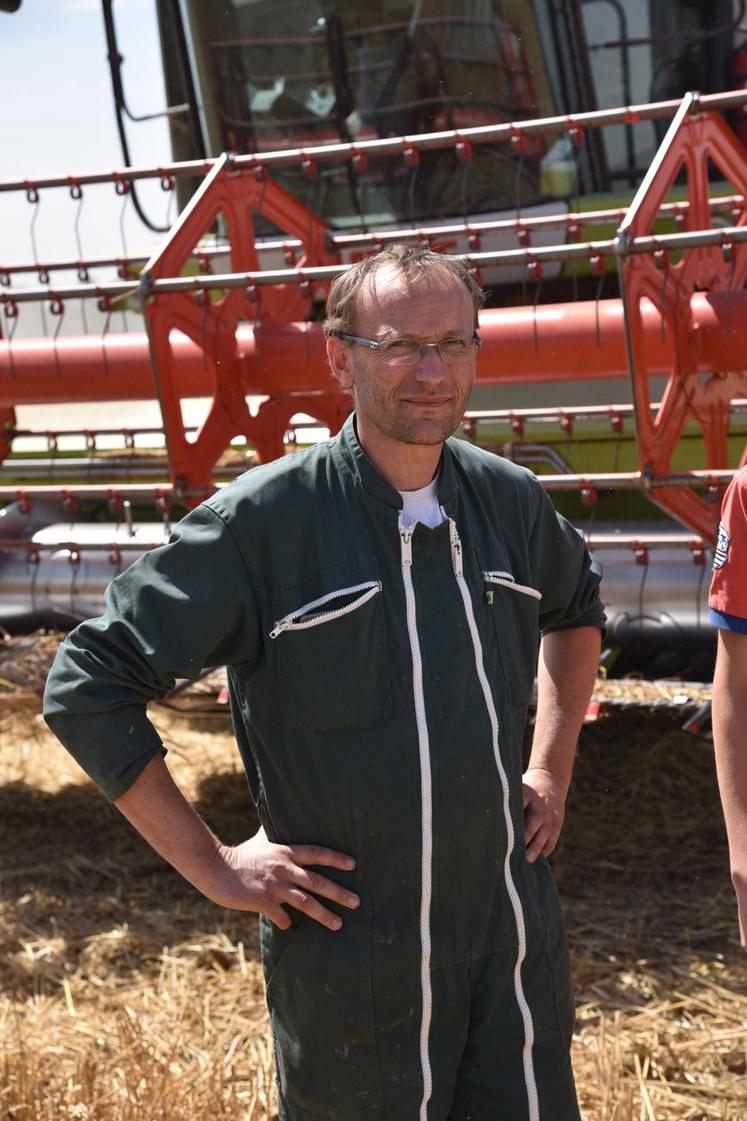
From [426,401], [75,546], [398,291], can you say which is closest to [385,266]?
[398,291]

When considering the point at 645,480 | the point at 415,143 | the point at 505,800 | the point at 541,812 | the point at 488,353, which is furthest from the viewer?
the point at 415,143

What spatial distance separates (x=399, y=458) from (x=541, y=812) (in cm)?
55

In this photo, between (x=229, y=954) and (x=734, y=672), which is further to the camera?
(x=229, y=954)

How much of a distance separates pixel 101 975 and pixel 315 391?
178 cm

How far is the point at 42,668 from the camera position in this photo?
13.8 feet

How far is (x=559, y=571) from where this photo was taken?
6.50 ft

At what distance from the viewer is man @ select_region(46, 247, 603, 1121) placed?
169 cm

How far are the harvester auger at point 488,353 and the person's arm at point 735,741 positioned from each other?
1.42 meters

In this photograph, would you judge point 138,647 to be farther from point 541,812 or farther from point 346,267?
point 346,267

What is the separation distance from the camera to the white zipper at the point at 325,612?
170 cm

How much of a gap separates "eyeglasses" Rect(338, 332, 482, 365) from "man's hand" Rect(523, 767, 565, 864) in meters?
0.64

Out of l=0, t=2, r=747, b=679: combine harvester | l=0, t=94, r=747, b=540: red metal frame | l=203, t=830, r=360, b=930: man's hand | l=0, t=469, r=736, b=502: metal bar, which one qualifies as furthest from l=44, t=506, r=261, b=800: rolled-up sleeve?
l=0, t=94, r=747, b=540: red metal frame

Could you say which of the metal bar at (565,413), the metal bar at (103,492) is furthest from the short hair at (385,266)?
the metal bar at (565,413)

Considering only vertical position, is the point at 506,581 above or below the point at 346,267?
below
